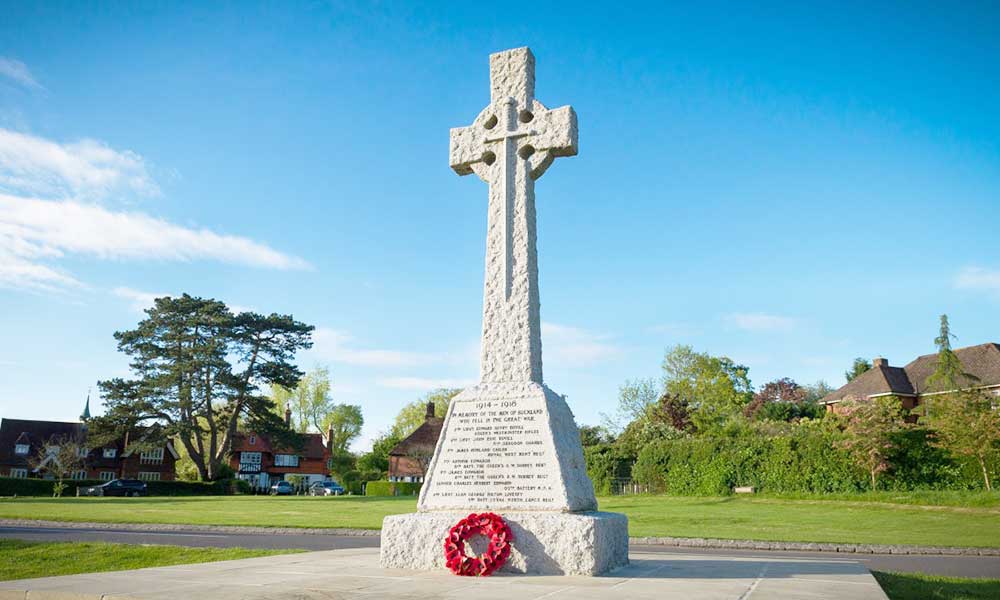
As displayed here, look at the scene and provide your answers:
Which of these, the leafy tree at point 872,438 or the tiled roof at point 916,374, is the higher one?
the tiled roof at point 916,374

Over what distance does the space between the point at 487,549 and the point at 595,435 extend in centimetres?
4815

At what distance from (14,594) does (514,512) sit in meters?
4.19

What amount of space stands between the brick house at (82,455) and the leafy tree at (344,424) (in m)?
16.6

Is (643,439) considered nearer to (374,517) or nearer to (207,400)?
(374,517)

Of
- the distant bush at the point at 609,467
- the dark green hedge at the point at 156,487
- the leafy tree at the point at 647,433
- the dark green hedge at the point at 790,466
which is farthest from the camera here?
the dark green hedge at the point at 156,487

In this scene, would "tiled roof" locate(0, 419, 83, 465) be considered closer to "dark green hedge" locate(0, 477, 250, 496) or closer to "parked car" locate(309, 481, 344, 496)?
"dark green hedge" locate(0, 477, 250, 496)

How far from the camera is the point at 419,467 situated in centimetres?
5947

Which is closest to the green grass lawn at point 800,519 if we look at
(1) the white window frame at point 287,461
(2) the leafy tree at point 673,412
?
(2) the leafy tree at point 673,412

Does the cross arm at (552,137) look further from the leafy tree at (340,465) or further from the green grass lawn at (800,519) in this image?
the leafy tree at (340,465)

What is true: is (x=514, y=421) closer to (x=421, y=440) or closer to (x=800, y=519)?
(x=800, y=519)

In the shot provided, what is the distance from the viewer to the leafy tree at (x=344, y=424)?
256ft

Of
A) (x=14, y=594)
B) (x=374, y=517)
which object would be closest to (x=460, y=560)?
(x=14, y=594)

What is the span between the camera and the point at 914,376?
51.5 meters

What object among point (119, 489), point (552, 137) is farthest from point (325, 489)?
point (552, 137)
